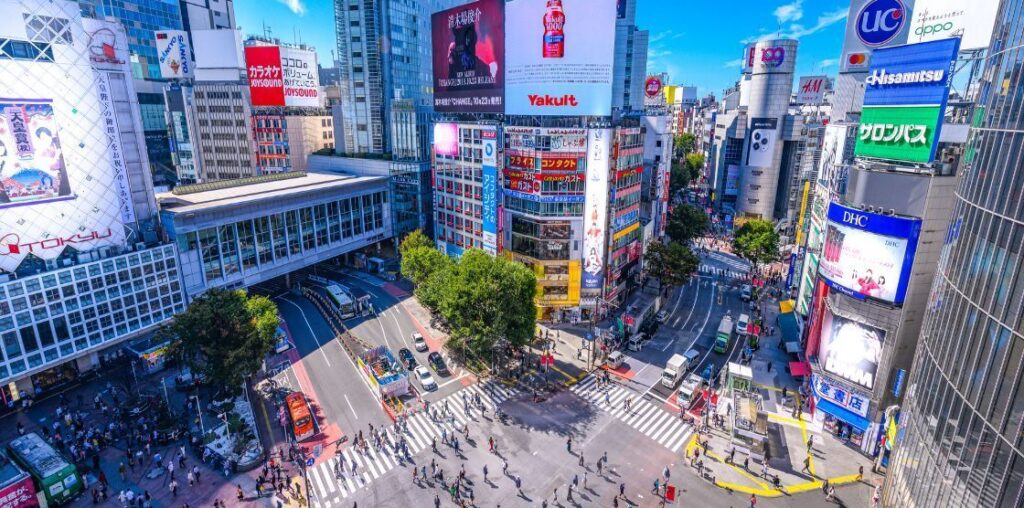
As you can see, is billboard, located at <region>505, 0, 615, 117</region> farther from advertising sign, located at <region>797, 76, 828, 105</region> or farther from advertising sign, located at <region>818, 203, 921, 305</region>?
advertising sign, located at <region>797, 76, 828, 105</region>

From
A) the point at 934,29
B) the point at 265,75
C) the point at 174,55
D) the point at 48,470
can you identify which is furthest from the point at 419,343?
the point at 174,55

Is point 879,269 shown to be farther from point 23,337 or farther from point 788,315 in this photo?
point 23,337

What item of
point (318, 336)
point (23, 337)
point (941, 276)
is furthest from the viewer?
point (318, 336)

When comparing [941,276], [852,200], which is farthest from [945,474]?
[852,200]

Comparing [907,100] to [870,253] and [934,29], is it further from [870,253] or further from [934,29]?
[870,253]

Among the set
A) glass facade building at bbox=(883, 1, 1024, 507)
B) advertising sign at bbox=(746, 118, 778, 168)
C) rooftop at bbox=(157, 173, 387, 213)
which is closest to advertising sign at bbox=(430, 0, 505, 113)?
rooftop at bbox=(157, 173, 387, 213)
